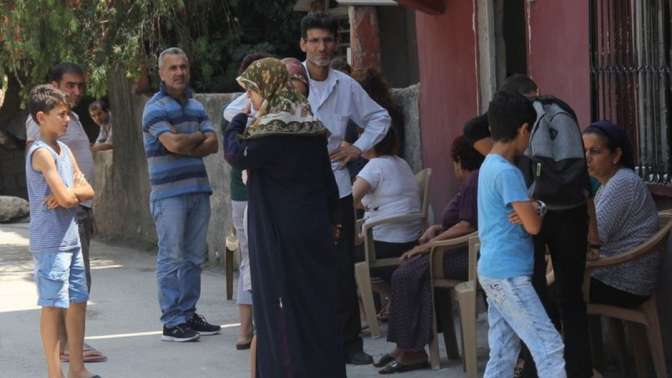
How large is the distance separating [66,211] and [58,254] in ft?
0.81

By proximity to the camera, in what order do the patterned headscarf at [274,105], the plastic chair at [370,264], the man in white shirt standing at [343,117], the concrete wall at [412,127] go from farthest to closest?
the concrete wall at [412,127] < the plastic chair at [370,264] < the man in white shirt standing at [343,117] < the patterned headscarf at [274,105]

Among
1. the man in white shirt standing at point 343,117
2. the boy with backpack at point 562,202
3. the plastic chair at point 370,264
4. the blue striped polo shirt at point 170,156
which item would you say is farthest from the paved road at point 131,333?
the boy with backpack at point 562,202

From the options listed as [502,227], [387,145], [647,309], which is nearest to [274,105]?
[502,227]

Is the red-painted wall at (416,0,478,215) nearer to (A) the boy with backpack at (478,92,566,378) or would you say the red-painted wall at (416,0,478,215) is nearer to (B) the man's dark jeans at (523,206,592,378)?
(B) the man's dark jeans at (523,206,592,378)

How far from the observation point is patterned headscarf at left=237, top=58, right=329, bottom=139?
6.18 m

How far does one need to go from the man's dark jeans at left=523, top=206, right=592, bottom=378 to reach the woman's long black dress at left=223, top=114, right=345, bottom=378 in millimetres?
1005

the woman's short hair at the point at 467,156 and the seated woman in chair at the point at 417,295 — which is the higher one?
the woman's short hair at the point at 467,156

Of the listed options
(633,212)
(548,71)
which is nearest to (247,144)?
(633,212)

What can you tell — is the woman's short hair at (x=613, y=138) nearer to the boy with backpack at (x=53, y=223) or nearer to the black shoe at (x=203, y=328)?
the boy with backpack at (x=53, y=223)

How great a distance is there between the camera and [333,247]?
21.0 feet

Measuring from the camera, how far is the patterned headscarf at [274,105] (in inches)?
243

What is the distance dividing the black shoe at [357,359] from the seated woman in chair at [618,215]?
5.20 ft

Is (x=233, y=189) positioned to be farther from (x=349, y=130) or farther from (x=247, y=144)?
(x=247, y=144)

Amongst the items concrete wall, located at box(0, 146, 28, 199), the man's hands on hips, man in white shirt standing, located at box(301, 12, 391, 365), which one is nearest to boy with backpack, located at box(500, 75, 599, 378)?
the man's hands on hips
